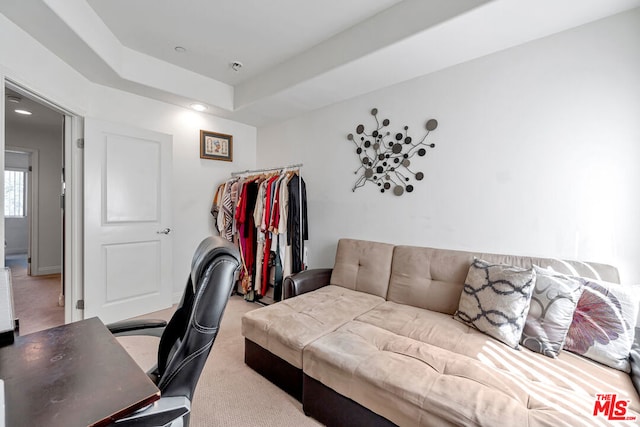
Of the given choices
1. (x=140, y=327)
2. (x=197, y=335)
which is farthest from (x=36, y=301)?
(x=197, y=335)

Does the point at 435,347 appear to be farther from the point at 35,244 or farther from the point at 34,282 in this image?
the point at 35,244

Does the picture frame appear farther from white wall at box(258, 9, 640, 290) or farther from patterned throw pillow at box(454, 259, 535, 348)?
patterned throw pillow at box(454, 259, 535, 348)

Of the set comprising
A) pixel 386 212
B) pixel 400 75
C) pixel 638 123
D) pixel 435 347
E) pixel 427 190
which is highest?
pixel 400 75

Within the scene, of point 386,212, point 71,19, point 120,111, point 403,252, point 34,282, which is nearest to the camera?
point 71,19

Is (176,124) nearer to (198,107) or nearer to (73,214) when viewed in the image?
(198,107)

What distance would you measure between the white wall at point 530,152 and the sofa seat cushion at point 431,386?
90 cm

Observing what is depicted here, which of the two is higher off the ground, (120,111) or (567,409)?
(120,111)

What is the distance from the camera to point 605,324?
53.9 inches

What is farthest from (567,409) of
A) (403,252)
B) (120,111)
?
(120,111)

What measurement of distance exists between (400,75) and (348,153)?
2.80 feet

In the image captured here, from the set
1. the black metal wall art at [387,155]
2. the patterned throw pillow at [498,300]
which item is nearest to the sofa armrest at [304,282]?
the black metal wall art at [387,155]

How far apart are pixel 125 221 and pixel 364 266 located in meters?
2.42

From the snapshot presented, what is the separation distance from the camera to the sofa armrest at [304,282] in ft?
7.77

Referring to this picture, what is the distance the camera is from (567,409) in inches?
40.3
